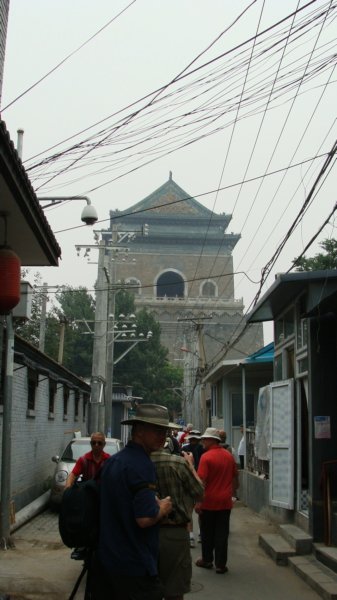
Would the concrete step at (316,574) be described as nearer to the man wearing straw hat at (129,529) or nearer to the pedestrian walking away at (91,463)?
the pedestrian walking away at (91,463)

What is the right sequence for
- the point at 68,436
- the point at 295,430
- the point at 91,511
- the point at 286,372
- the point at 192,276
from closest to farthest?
the point at 91,511
the point at 295,430
the point at 286,372
the point at 68,436
the point at 192,276

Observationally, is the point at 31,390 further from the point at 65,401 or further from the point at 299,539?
the point at 299,539

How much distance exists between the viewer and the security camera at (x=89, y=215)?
13.2 metres

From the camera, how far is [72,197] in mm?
12055

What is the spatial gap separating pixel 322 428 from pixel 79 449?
6.70 meters

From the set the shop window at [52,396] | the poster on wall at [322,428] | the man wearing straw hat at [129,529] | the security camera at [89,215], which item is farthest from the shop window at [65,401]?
the man wearing straw hat at [129,529]

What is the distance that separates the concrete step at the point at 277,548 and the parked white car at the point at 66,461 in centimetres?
434

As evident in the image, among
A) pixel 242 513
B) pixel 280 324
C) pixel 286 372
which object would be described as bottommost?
pixel 242 513

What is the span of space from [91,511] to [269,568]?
18.1 ft

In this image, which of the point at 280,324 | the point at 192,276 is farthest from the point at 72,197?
the point at 192,276

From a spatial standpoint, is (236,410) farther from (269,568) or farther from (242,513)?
(269,568)

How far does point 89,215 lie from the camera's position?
44.0 ft

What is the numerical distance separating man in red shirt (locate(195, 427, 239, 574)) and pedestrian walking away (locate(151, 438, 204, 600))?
2.61 metres

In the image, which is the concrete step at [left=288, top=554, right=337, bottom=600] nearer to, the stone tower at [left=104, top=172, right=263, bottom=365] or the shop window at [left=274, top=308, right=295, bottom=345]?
the shop window at [left=274, top=308, right=295, bottom=345]
